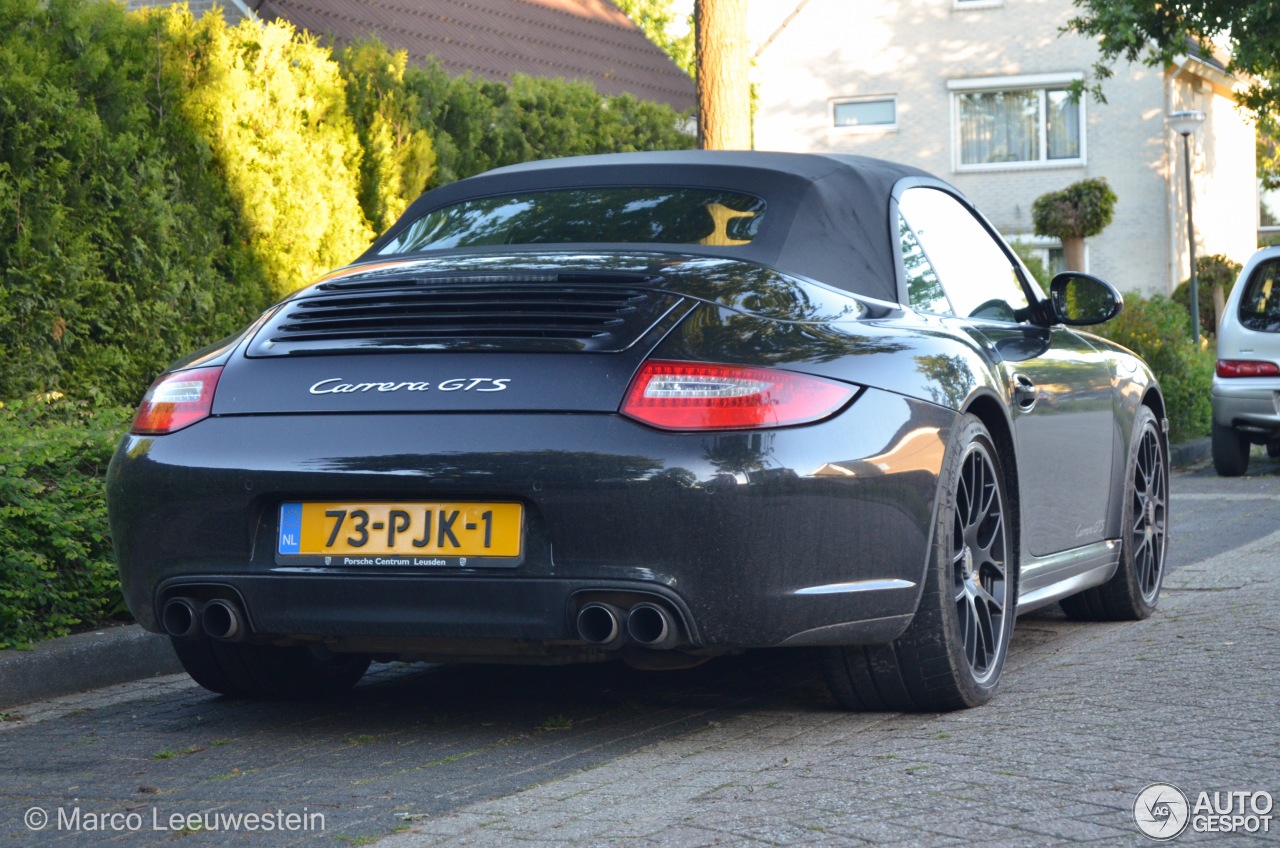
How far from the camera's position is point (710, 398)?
383 centimetres

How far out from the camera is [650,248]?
454 centimetres

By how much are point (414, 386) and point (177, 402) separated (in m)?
0.69

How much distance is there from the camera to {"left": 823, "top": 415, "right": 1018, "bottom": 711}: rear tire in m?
4.29

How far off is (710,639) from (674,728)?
26.1 inches

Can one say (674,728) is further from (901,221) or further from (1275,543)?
(1275,543)

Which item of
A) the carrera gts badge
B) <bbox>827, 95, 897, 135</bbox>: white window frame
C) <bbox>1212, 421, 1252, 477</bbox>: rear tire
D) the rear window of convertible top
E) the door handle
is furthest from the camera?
<bbox>827, 95, 897, 135</bbox>: white window frame

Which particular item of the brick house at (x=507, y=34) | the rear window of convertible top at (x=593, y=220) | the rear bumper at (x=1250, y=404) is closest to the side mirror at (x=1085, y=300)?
the rear window of convertible top at (x=593, y=220)

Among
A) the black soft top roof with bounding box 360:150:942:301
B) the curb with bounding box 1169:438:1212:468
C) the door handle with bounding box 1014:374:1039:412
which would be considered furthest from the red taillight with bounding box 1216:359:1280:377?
the door handle with bounding box 1014:374:1039:412

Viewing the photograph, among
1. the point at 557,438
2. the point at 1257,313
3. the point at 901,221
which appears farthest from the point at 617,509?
the point at 1257,313

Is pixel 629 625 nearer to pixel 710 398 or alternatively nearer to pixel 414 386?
pixel 710 398

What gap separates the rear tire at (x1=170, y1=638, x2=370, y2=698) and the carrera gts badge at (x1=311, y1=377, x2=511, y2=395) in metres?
0.89

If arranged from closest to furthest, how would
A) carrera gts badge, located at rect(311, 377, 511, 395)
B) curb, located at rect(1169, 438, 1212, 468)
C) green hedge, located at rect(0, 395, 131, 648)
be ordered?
carrera gts badge, located at rect(311, 377, 511, 395), green hedge, located at rect(0, 395, 131, 648), curb, located at rect(1169, 438, 1212, 468)

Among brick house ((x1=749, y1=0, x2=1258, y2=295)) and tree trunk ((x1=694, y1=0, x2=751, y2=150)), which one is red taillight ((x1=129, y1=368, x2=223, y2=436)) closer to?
tree trunk ((x1=694, y1=0, x2=751, y2=150))

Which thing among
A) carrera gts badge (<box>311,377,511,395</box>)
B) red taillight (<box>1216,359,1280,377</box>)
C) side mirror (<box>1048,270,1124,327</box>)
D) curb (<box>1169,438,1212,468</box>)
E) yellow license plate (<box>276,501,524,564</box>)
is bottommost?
curb (<box>1169,438,1212,468</box>)
